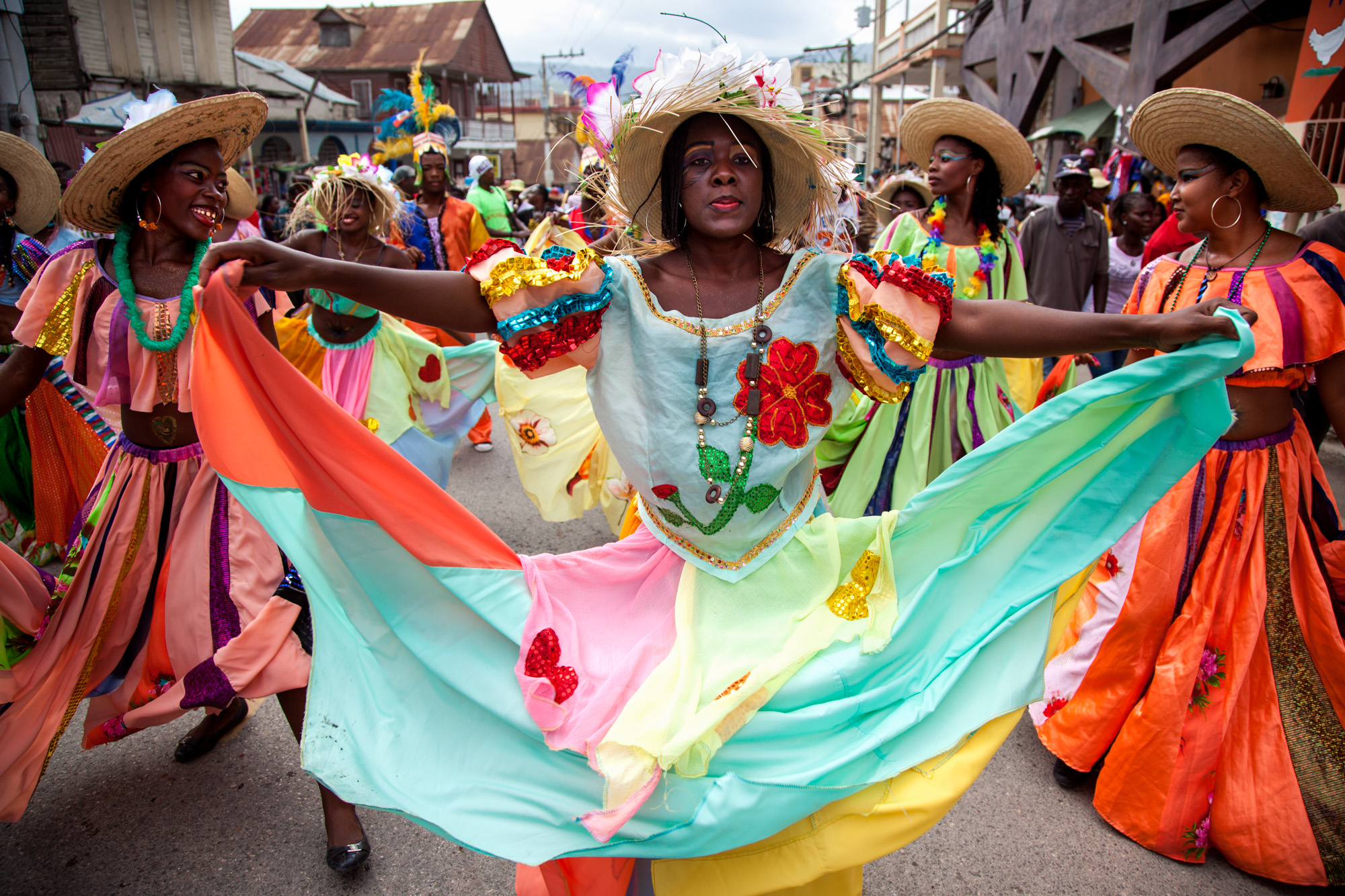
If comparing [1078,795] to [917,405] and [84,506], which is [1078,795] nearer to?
[917,405]

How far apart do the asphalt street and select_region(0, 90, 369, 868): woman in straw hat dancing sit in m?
0.24

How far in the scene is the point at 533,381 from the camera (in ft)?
14.9

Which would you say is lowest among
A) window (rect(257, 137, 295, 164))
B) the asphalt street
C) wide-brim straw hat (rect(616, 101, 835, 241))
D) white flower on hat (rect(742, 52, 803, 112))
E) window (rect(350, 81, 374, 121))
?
the asphalt street

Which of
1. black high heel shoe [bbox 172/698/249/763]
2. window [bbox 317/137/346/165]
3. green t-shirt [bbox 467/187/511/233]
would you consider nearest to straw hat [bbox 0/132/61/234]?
black high heel shoe [bbox 172/698/249/763]

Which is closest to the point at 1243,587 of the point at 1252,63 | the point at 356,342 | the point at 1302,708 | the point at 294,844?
the point at 1302,708

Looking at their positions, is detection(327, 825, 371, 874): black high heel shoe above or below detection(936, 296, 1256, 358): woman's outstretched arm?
below

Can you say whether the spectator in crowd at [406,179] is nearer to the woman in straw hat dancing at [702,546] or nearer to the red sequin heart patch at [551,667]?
the woman in straw hat dancing at [702,546]

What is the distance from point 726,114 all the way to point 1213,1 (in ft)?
42.2

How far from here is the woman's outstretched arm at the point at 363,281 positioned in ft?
5.40

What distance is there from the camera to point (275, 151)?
33.1 meters

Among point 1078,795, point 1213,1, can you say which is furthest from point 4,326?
point 1213,1

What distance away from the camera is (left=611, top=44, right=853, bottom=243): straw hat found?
192 centimetres

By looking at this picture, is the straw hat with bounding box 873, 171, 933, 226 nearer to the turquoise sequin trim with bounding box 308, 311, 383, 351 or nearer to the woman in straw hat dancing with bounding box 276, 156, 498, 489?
the woman in straw hat dancing with bounding box 276, 156, 498, 489

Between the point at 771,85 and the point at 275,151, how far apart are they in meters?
36.7
